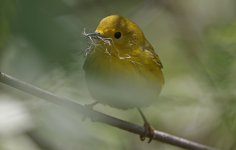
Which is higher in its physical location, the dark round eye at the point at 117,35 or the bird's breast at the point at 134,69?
the dark round eye at the point at 117,35

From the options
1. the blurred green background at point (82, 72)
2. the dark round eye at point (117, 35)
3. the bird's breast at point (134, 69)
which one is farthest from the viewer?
the dark round eye at point (117, 35)

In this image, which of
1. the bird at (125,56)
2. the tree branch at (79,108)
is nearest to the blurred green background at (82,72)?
the tree branch at (79,108)

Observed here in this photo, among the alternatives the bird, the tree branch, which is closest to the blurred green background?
the tree branch

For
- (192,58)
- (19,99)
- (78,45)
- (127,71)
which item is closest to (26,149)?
(19,99)

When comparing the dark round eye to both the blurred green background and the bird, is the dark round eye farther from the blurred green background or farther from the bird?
the blurred green background

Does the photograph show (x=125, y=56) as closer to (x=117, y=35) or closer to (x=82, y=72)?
(x=117, y=35)

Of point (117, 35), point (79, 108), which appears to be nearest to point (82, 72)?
point (79, 108)

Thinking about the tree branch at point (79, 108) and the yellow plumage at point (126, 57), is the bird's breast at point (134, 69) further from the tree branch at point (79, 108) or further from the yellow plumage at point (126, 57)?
the tree branch at point (79, 108)

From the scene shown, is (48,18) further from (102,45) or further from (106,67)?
(102,45)
